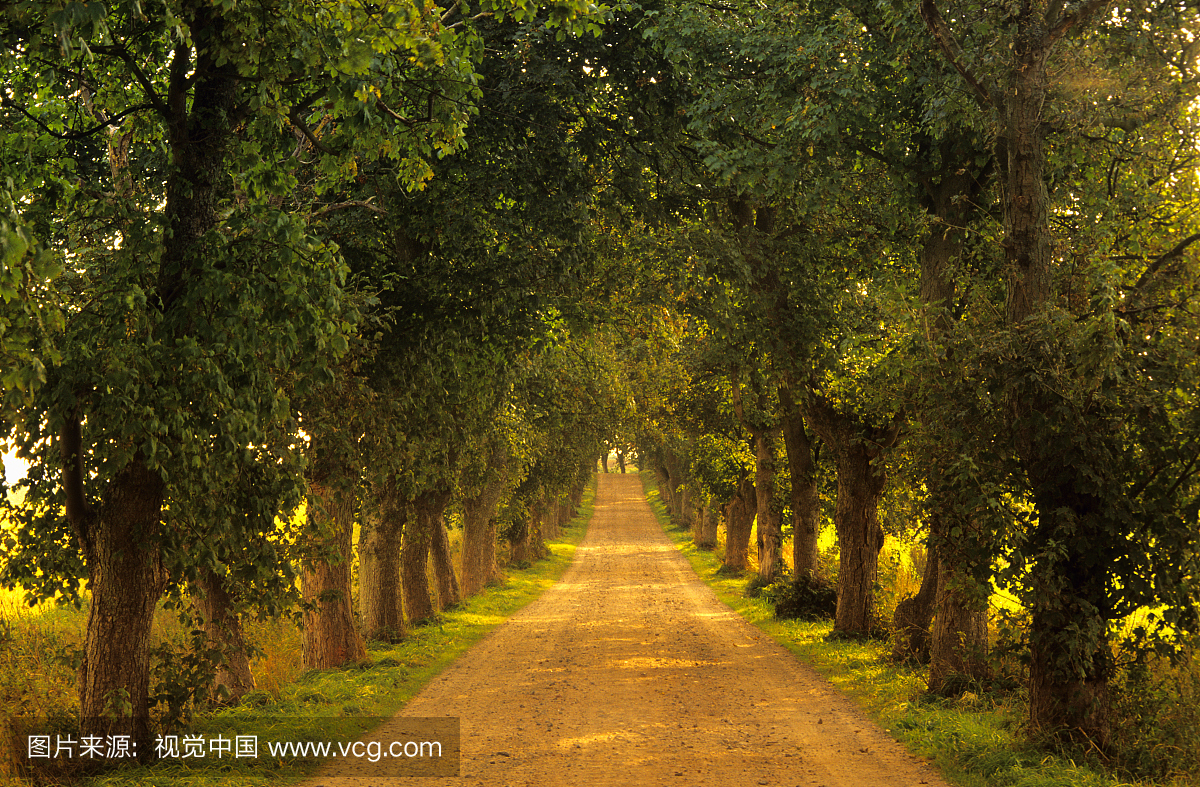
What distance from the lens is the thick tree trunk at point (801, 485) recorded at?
2230 centimetres

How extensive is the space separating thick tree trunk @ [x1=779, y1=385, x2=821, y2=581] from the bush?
0.32 meters

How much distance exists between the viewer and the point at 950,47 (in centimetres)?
1063

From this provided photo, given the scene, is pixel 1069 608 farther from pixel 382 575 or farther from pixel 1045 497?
pixel 382 575

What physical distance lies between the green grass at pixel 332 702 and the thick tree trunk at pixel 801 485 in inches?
326

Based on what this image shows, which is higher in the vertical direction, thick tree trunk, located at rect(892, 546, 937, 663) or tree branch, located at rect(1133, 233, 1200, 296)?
tree branch, located at rect(1133, 233, 1200, 296)

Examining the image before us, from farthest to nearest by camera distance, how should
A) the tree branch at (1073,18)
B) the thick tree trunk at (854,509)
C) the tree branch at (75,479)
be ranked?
the thick tree trunk at (854,509)
the tree branch at (1073,18)
the tree branch at (75,479)

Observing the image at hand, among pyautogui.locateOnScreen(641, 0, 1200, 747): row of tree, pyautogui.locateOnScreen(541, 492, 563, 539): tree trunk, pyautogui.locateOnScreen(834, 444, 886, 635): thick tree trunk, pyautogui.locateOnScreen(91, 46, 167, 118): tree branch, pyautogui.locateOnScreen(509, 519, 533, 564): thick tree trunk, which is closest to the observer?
pyautogui.locateOnScreen(91, 46, 167, 118): tree branch

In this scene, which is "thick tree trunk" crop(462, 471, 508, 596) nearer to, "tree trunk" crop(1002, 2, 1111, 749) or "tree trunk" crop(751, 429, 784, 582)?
"tree trunk" crop(751, 429, 784, 582)

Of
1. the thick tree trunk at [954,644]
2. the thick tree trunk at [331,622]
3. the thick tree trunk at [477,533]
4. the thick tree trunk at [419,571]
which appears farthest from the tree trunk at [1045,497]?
the thick tree trunk at [477,533]

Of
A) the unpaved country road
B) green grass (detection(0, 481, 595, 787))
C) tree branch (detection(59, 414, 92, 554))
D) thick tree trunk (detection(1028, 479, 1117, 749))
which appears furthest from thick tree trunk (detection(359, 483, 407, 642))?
thick tree trunk (detection(1028, 479, 1117, 749))

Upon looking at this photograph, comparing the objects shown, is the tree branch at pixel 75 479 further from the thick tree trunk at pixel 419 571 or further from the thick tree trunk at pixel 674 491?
the thick tree trunk at pixel 674 491

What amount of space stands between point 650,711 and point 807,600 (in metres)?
10.6

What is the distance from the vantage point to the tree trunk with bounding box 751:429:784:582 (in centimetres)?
2802

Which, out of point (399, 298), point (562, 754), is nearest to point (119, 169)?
point (399, 298)
